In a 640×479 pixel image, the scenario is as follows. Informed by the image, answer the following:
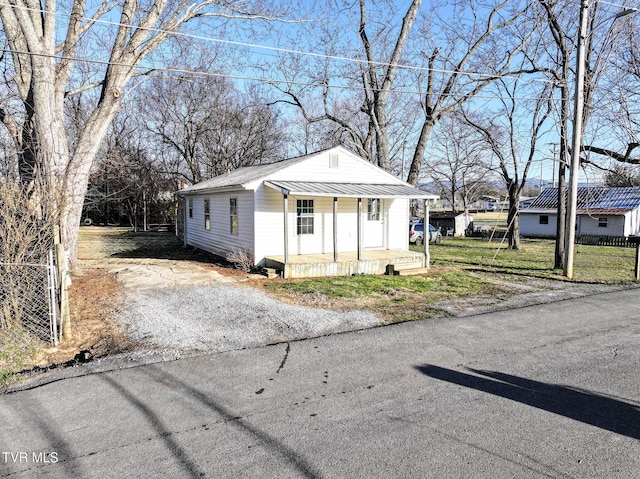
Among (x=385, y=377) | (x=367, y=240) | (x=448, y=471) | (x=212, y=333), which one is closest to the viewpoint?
(x=448, y=471)

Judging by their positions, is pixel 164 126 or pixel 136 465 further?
pixel 164 126

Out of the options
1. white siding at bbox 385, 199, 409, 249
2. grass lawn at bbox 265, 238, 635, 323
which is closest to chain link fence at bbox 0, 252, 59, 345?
grass lawn at bbox 265, 238, 635, 323

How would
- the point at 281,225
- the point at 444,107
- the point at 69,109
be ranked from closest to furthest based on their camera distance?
the point at 281,225 → the point at 444,107 → the point at 69,109

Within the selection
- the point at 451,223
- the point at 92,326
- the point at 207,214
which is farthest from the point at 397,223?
the point at 451,223

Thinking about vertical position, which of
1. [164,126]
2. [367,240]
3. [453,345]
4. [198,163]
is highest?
[164,126]

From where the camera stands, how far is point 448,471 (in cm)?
309

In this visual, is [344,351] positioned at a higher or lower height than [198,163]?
lower

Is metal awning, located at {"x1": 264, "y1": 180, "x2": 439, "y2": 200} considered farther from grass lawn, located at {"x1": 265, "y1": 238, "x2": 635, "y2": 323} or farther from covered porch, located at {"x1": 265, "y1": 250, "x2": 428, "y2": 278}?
grass lawn, located at {"x1": 265, "y1": 238, "x2": 635, "y2": 323}

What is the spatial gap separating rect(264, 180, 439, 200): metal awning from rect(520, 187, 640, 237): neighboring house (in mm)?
19028

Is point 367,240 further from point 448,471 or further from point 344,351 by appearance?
point 448,471

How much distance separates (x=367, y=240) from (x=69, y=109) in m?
18.9

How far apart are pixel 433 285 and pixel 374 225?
15.0ft

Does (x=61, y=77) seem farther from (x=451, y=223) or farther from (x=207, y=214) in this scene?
(x=451, y=223)

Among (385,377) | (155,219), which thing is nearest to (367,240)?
(385,377)
